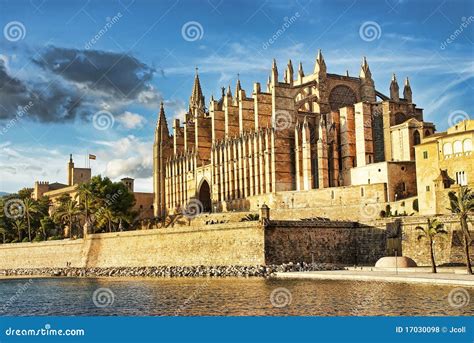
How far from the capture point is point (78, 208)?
7219cm

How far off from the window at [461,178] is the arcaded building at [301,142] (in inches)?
344

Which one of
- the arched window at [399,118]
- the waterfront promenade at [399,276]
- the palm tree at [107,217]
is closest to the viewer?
the waterfront promenade at [399,276]

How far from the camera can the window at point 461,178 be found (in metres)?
42.6

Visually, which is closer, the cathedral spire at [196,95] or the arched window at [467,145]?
the arched window at [467,145]

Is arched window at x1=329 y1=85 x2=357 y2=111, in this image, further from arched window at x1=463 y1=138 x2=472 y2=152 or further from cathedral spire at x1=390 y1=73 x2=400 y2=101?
arched window at x1=463 y1=138 x2=472 y2=152

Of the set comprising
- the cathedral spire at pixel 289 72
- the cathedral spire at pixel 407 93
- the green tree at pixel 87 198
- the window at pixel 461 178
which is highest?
the cathedral spire at pixel 289 72

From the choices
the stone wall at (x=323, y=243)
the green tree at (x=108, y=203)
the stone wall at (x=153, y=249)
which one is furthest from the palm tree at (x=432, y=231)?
the green tree at (x=108, y=203)

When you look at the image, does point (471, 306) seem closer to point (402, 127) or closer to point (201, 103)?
point (402, 127)

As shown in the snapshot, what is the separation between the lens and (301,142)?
63.6 metres

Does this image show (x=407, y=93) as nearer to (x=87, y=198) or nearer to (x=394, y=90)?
(x=394, y=90)

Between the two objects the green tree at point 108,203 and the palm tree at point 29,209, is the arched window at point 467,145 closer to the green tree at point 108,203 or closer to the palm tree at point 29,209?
the green tree at point 108,203

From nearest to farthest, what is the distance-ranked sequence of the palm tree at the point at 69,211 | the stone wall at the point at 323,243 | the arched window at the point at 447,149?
1. the stone wall at the point at 323,243
2. the arched window at the point at 447,149
3. the palm tree at the point at 69,211

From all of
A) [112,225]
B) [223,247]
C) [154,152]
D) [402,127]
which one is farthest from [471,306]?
[154,152]

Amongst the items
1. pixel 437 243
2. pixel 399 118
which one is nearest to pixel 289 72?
pixel 399 118
